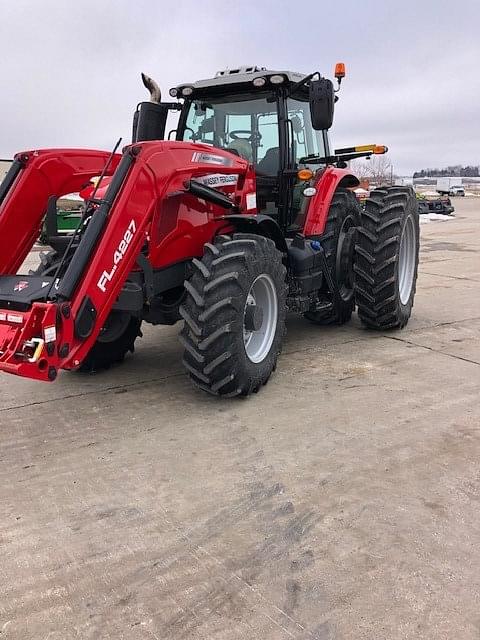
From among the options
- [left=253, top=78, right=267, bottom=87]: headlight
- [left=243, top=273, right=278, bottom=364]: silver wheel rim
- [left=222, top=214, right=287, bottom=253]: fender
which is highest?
[left=253, top=78, right=267, bottom=87]: headlight

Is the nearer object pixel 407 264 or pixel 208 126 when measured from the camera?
pixel 208 126

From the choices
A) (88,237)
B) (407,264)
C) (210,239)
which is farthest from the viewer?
(407,264)

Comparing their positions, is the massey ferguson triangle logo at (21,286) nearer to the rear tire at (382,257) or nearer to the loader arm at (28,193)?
the loader arm at (28,193)

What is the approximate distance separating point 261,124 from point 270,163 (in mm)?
355

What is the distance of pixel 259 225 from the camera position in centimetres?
466

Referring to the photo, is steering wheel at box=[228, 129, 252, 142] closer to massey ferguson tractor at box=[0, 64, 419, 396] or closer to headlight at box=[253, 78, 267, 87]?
massey ferguson tractor at box=[0, 64, 419, 396]

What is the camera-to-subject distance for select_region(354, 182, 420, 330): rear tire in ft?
18.8

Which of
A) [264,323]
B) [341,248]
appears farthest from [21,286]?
[341,248]

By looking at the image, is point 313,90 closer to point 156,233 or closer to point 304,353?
point 156,233

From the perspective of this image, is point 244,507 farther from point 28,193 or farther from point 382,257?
point 382,257

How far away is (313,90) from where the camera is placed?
4.78 m

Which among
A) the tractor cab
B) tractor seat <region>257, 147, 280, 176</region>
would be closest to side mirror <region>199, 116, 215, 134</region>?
the tractor cab

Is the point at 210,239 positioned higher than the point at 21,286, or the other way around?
the point at 210,239

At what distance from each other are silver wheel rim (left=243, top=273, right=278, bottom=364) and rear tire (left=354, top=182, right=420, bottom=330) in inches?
60.1
